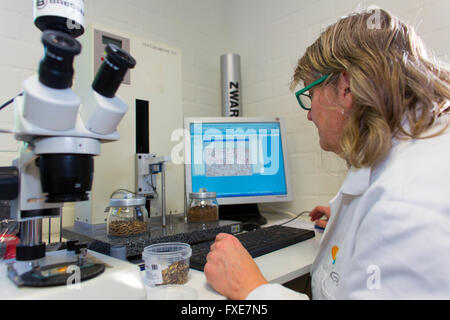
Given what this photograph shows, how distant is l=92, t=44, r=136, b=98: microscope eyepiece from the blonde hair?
49cm

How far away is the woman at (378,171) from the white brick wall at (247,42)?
732 millimetres

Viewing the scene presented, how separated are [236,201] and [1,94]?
1049 mm

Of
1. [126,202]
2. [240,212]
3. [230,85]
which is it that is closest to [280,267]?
[126,202]

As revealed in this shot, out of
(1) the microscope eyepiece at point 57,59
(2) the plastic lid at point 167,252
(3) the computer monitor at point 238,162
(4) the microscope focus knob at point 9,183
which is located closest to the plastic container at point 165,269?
(2) the plastic lid at point 167,252

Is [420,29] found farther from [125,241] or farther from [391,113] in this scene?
[125,241]

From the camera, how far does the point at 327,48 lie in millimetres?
752

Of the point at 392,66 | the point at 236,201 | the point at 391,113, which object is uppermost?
the point at 392,66

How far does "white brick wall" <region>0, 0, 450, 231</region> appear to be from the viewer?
1.20 m

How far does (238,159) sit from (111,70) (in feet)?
3.08

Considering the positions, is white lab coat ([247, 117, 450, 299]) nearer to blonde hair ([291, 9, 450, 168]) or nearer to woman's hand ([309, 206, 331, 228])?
blonde hair ([291, 9, 450, 168])

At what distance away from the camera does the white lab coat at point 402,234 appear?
1.55ft

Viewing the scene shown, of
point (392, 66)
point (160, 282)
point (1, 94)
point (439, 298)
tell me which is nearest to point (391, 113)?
point (392, 66)

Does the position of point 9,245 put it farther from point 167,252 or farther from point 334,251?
point 334,251

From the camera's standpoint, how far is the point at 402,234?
1.58 feet
